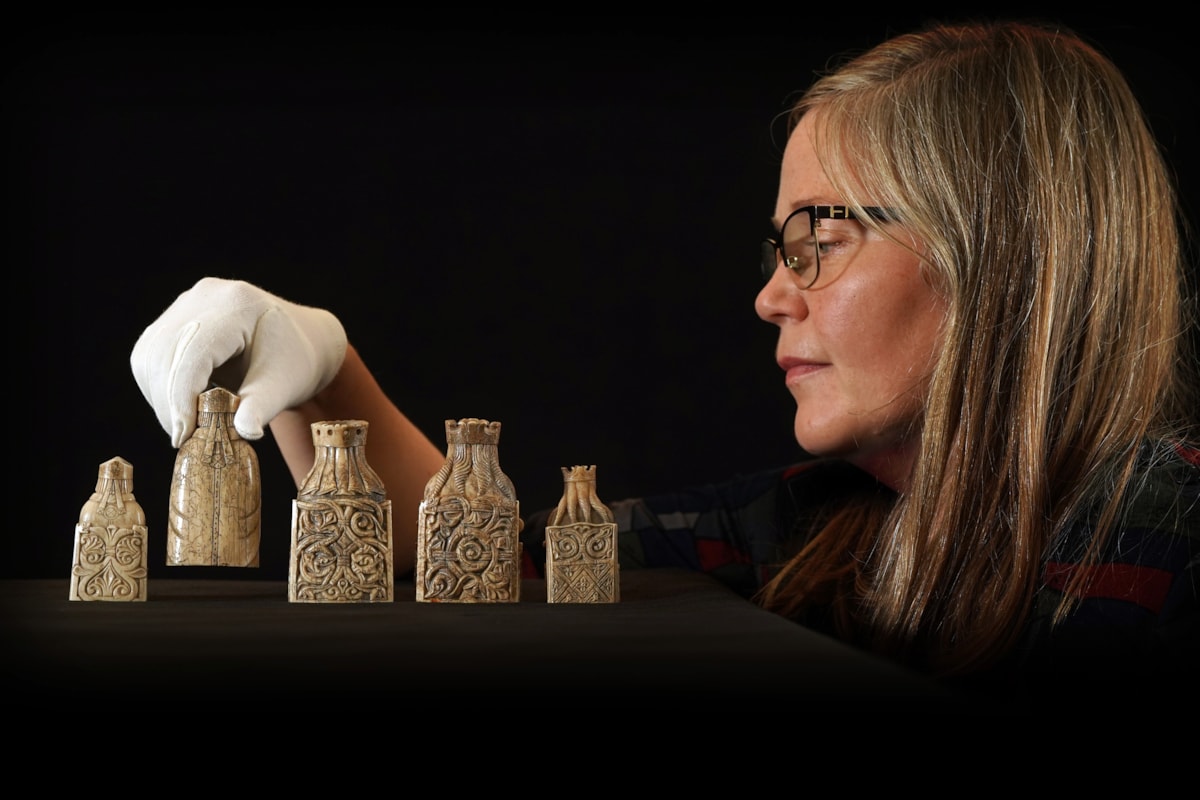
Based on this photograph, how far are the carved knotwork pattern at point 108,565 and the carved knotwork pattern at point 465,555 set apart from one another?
30 cm

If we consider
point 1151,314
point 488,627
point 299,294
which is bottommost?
point 488,627

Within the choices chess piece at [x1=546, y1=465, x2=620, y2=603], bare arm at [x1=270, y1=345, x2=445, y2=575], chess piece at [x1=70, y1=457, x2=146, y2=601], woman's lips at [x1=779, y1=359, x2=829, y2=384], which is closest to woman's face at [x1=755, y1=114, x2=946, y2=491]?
woman's lips at [x1=779, y1=359, x2=829, y2=384]

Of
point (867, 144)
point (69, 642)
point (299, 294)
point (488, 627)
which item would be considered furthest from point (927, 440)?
point (299, 294)

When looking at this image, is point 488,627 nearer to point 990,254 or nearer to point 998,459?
point 998,459

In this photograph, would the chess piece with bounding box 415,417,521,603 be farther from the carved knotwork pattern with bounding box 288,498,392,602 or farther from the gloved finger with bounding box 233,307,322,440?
the gloved finger with bounding box 233,307,322,440

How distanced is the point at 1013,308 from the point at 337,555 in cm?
87

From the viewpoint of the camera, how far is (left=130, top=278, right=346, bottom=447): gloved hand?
146cm

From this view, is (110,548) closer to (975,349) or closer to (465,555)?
(465,555)

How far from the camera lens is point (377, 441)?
198 centimetres

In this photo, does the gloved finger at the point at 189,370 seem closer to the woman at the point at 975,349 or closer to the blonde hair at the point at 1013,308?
the woman at the point at 975,349

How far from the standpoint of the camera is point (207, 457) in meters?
1.45

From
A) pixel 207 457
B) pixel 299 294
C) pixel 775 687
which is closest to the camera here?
pixel 775 687

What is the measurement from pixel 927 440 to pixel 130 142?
2052 millimetres

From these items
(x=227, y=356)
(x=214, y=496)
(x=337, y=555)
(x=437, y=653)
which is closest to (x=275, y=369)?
(x=227, y=356)
